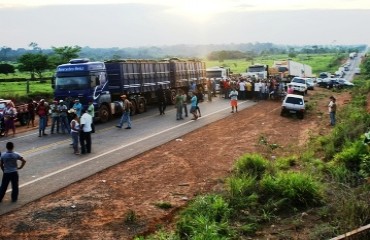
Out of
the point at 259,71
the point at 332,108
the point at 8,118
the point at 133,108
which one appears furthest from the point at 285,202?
the point at 259,71

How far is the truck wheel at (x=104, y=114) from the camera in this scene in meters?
24.8

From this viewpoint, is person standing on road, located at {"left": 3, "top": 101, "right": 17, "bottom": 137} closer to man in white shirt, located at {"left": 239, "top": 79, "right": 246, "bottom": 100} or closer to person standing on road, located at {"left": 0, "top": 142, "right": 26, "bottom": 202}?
person standing on road, located at {"left": 0, "top": 142, "right": 26, "bottom": 202}

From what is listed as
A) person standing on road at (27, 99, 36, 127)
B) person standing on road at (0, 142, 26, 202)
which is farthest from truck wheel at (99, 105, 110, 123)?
person standing on road at (0, 142, 26, 202)

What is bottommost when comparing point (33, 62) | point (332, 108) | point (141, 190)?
point (141, 190)

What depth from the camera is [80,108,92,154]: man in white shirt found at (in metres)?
16.3

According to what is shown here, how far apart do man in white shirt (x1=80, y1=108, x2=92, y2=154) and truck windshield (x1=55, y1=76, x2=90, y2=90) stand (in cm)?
741

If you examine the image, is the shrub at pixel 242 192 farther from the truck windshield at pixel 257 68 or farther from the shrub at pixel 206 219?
the truck windshield at pixel 257 68

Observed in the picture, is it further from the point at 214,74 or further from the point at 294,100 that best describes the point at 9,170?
the point at 214,74

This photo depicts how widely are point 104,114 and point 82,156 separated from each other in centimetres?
892

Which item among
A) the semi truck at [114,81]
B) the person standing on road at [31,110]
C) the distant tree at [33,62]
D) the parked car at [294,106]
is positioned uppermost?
the distant tree at [33,62]

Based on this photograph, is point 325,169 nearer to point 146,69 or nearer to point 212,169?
point 212,169

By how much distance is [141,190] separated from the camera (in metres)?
12.2

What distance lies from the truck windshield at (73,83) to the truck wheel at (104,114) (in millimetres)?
1703

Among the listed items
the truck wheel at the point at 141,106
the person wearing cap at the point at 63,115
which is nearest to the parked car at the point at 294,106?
the truck wheel at the point at 141,106
